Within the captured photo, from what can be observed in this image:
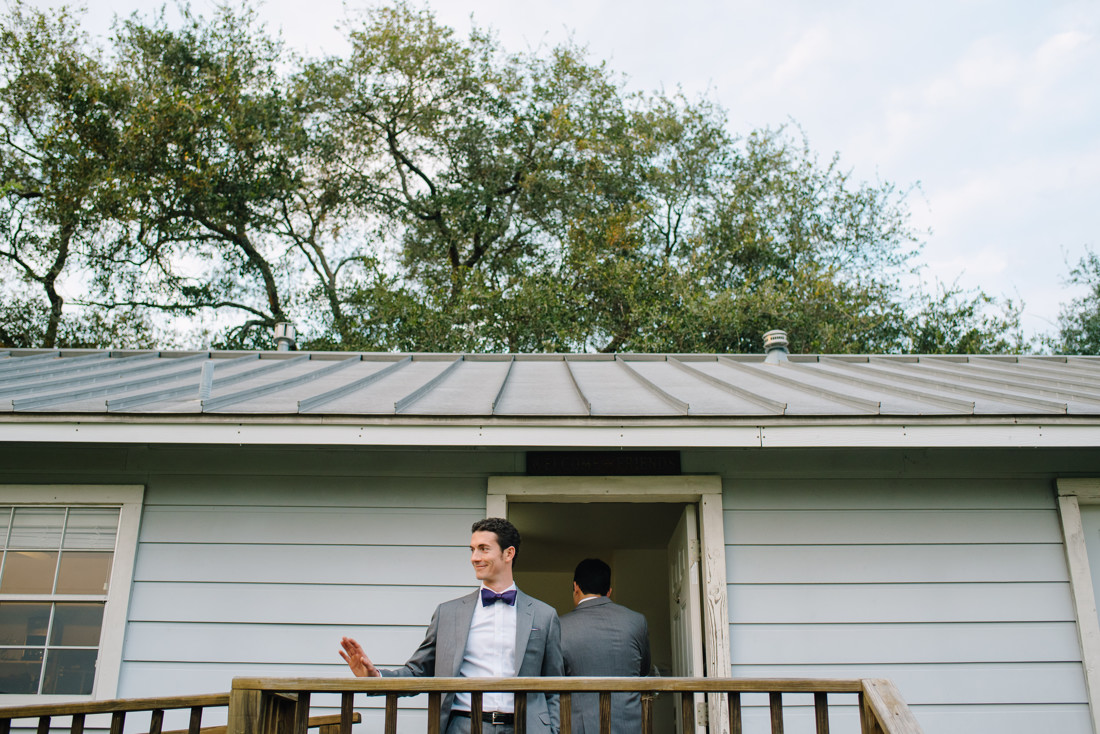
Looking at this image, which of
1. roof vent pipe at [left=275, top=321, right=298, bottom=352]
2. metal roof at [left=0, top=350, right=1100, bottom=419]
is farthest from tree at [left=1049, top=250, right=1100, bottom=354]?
roof vent pipe at [left=275, top=321, right=298, bottom=352]

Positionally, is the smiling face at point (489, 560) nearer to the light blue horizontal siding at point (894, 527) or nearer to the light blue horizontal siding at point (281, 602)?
the light blue horizontal siding at point (281, 602)

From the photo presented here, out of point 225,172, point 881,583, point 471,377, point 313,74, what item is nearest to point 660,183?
point 313,74

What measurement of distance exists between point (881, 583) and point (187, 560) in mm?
3633

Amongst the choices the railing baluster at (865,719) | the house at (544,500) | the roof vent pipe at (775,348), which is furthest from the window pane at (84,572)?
the roof vent pipe at (775,348)

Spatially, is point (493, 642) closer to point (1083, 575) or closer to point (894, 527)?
point (894, 527)

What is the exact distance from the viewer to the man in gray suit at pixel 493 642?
9.37 ft

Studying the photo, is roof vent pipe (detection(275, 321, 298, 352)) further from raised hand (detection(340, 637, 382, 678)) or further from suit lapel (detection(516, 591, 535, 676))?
raised hand (detection(340, 637, 382, 678))

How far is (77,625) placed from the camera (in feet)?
13.4

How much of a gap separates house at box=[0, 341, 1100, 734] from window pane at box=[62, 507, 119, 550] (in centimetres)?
1

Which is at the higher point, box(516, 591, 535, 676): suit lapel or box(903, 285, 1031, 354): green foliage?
box(903, 285, 1031, 354): green foliage

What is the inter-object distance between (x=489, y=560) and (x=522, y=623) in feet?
0.88

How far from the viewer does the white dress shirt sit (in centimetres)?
294

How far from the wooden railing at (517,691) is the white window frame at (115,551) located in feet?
6.26

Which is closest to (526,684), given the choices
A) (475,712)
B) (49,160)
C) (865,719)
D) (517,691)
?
(517,691)
